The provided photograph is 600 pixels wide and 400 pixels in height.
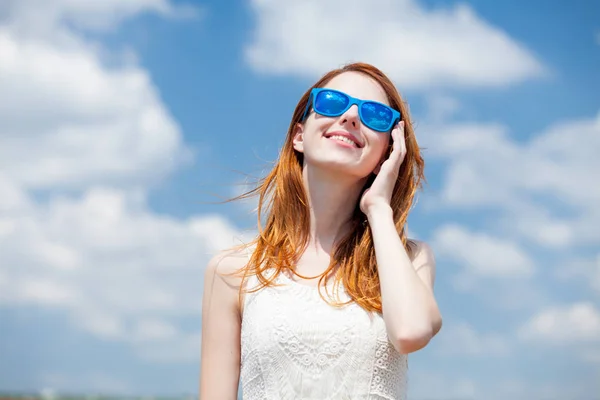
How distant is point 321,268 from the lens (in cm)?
484

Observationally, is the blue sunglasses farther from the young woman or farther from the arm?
the arm

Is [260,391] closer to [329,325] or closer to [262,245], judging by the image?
[329,325]

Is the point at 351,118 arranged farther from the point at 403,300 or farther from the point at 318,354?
the point at 318,354

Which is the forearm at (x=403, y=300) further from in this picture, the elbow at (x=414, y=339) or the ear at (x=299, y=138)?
the ear at (x=299, y=138)

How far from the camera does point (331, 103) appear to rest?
495 cm

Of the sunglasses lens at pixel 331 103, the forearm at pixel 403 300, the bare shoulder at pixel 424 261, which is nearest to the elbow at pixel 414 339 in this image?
the forearm at pixel 403 300

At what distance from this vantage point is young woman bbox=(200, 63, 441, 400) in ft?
14.3

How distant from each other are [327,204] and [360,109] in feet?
2.22

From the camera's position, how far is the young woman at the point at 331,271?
4.37 metres

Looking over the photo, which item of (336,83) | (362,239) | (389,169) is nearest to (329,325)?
(362,239)

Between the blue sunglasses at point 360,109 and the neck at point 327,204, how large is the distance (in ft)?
→ 1.28

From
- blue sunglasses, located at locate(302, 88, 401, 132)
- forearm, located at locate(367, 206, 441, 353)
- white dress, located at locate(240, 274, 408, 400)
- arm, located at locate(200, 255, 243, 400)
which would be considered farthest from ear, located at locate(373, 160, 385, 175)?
arm, located at locate(200, 255, 243, 400)

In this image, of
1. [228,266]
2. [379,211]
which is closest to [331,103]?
[379,211]

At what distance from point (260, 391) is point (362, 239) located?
3.92ft
